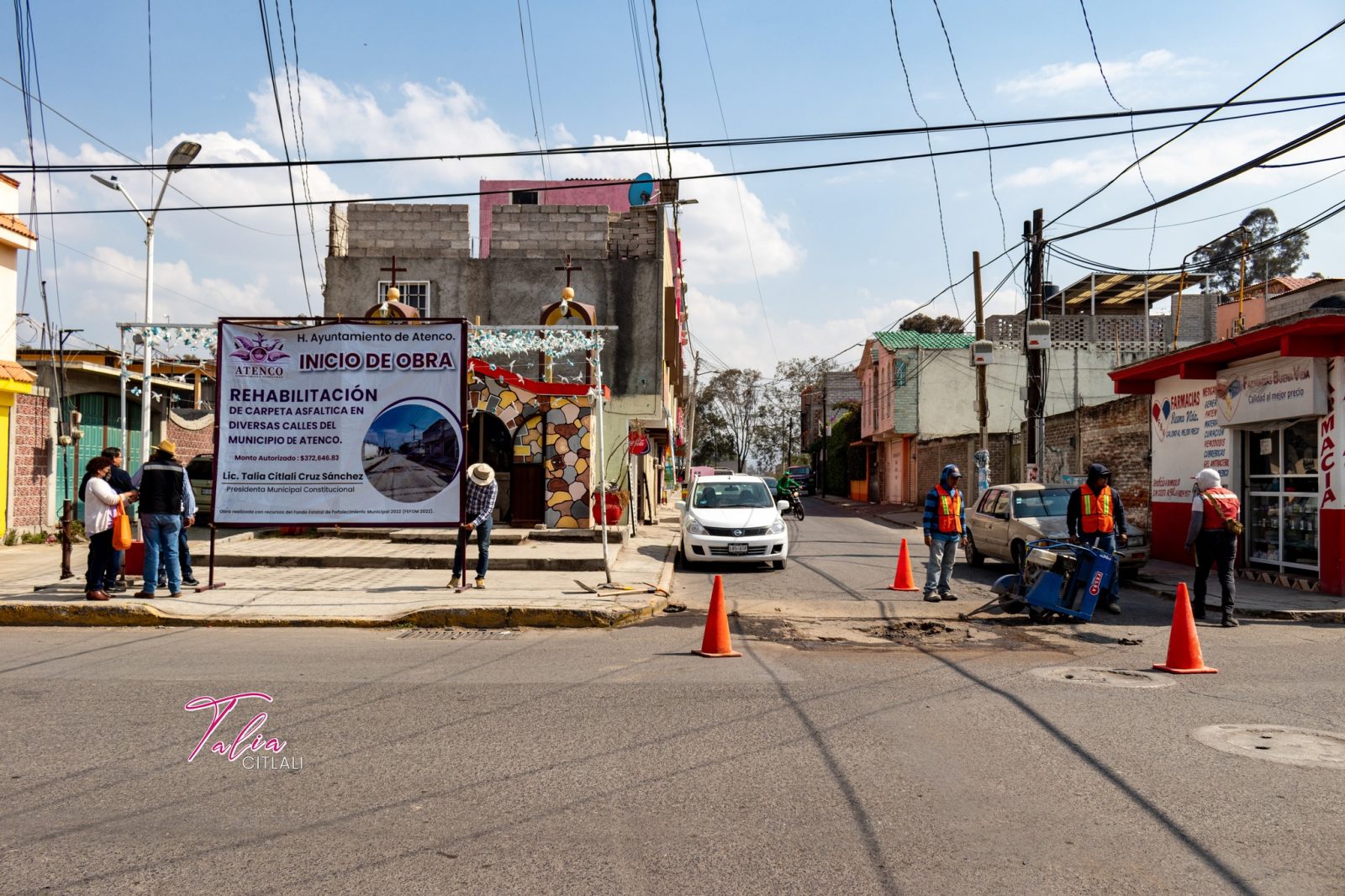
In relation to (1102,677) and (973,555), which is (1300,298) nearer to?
(973,555)

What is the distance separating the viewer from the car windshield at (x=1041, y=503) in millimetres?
16234

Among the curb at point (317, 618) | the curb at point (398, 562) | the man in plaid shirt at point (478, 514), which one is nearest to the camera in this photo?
the curb at point (317, 618)

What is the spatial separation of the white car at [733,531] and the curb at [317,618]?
5.87 m

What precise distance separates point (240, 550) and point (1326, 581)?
16140 mm

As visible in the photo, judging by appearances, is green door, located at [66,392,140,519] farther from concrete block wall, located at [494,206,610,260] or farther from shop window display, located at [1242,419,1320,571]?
shop window display, located at [1242,419,1320,571]

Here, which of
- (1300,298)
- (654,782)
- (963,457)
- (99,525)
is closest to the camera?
(654,782)

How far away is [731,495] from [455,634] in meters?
8.87

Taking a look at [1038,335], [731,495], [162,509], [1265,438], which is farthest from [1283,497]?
[162,509]

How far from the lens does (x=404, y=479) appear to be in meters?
12.5

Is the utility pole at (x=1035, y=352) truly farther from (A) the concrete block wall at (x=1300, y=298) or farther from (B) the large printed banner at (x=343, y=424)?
(B) the large printed banner at (x=343, y=424)

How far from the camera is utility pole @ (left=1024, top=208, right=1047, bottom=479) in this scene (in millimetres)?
20372

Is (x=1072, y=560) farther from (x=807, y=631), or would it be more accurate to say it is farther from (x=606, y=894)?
(x=606, y=894)

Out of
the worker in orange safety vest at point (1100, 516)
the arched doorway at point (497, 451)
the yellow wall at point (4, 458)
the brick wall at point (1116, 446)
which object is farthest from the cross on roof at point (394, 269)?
the worker in orange safety vest at point (1100, 516)

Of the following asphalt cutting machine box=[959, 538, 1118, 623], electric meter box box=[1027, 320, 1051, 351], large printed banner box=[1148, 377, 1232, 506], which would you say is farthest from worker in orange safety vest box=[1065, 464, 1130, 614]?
electric meter box box=[1027, 320, 1051, 351]
